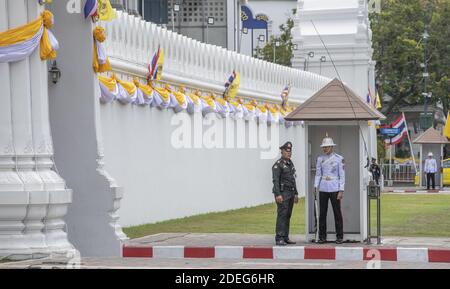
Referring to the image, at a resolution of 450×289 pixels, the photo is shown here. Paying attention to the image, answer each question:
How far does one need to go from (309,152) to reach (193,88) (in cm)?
797

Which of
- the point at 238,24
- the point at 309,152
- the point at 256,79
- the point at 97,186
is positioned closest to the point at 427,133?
the point at 238,24

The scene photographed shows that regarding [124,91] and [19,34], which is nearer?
[19,34]

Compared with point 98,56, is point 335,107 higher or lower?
lower

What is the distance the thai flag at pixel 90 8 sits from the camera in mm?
16625

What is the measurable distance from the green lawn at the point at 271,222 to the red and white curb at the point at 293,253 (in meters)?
2.97

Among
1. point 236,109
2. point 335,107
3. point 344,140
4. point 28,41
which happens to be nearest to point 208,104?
point 236,109

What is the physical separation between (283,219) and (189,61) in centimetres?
930

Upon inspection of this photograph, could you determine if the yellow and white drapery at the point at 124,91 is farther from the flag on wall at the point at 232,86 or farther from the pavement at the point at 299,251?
the flag on wall at the point at 232,86

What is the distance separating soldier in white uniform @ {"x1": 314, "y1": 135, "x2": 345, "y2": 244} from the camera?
18.9 meters

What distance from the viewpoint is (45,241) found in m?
15.2

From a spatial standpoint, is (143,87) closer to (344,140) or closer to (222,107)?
(344,140)

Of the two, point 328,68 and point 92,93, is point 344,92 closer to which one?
point 92,93

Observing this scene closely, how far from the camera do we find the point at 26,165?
50.1 ft

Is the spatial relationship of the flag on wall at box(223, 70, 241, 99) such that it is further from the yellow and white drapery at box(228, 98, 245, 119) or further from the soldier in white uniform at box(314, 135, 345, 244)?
the soldier in white uniform at box(314, 135, 345, 244)
